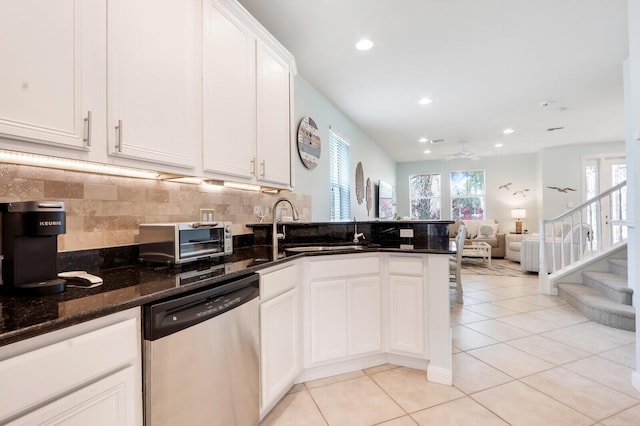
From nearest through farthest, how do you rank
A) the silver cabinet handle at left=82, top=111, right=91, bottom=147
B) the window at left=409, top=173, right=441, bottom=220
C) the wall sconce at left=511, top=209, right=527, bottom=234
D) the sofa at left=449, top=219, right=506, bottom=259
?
the silver cabinet handle at left=82, top=111, right=91, bottom=147 < the sofa at left=449, top=219, right=506, bottom=259 < the wall sconce at left=511, top=209, right=527, bottom=234 < the window at left=409, top=173, right=441, bottom=220

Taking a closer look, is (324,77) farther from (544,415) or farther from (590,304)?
(590,304)

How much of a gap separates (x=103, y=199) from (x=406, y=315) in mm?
2044

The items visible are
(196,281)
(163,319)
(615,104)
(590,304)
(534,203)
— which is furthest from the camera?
(534,203)

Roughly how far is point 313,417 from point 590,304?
341cm

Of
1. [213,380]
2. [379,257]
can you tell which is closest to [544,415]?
[379,257]

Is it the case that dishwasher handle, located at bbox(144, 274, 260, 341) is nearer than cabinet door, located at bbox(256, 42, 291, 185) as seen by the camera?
Yes

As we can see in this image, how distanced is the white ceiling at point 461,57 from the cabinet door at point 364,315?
6.96ft

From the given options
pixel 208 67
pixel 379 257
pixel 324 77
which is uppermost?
pixel 324 77

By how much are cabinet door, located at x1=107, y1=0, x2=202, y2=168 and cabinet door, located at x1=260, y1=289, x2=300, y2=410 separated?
969mm

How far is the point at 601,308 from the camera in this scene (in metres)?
3.28

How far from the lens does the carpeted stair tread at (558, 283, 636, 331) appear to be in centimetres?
312

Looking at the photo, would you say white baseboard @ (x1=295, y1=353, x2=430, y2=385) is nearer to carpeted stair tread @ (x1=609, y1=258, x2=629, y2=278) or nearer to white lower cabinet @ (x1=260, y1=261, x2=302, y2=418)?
white lower cabinet @ (x1=260, y1=261, x2=302, y2=418)

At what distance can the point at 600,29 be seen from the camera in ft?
9.07

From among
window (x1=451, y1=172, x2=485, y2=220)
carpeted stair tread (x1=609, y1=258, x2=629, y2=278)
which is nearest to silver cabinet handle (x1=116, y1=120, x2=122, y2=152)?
carpeted stair tread (x1=609, y1=258, x2=629, y2=278)
